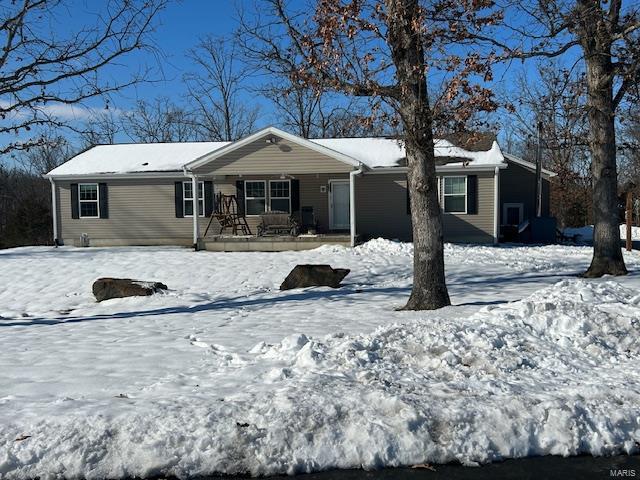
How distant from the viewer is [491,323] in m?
6.42

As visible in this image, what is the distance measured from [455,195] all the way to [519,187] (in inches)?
241

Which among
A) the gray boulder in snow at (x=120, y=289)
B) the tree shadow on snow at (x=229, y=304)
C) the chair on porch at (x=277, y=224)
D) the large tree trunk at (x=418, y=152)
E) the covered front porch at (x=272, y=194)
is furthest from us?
the chair on porch at (x=277, y=224)

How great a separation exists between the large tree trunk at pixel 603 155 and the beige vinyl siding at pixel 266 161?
30.4 ft

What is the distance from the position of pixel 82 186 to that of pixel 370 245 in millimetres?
11748

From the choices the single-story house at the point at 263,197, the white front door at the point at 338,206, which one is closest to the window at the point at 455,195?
the single-story house at the point at 263,197

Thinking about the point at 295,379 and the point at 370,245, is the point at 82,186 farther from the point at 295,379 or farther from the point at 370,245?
the point at 295,379

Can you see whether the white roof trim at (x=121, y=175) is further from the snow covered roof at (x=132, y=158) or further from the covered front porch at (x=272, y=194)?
the covered front porch at (x=272, y=194)

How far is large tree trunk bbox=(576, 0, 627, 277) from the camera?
11562mm

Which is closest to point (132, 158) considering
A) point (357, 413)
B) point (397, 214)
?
point (397, 214)

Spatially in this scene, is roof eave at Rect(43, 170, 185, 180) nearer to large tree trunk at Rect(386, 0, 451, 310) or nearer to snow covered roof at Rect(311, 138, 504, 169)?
snow covered roof at Rect(311, 138, 504, 169)

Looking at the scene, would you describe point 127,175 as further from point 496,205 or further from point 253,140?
point 496,205

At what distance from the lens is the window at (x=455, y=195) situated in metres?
21.1

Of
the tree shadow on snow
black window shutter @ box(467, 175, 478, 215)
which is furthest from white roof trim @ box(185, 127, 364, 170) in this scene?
the tree shadow on snow

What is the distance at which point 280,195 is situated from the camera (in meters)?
21.8
